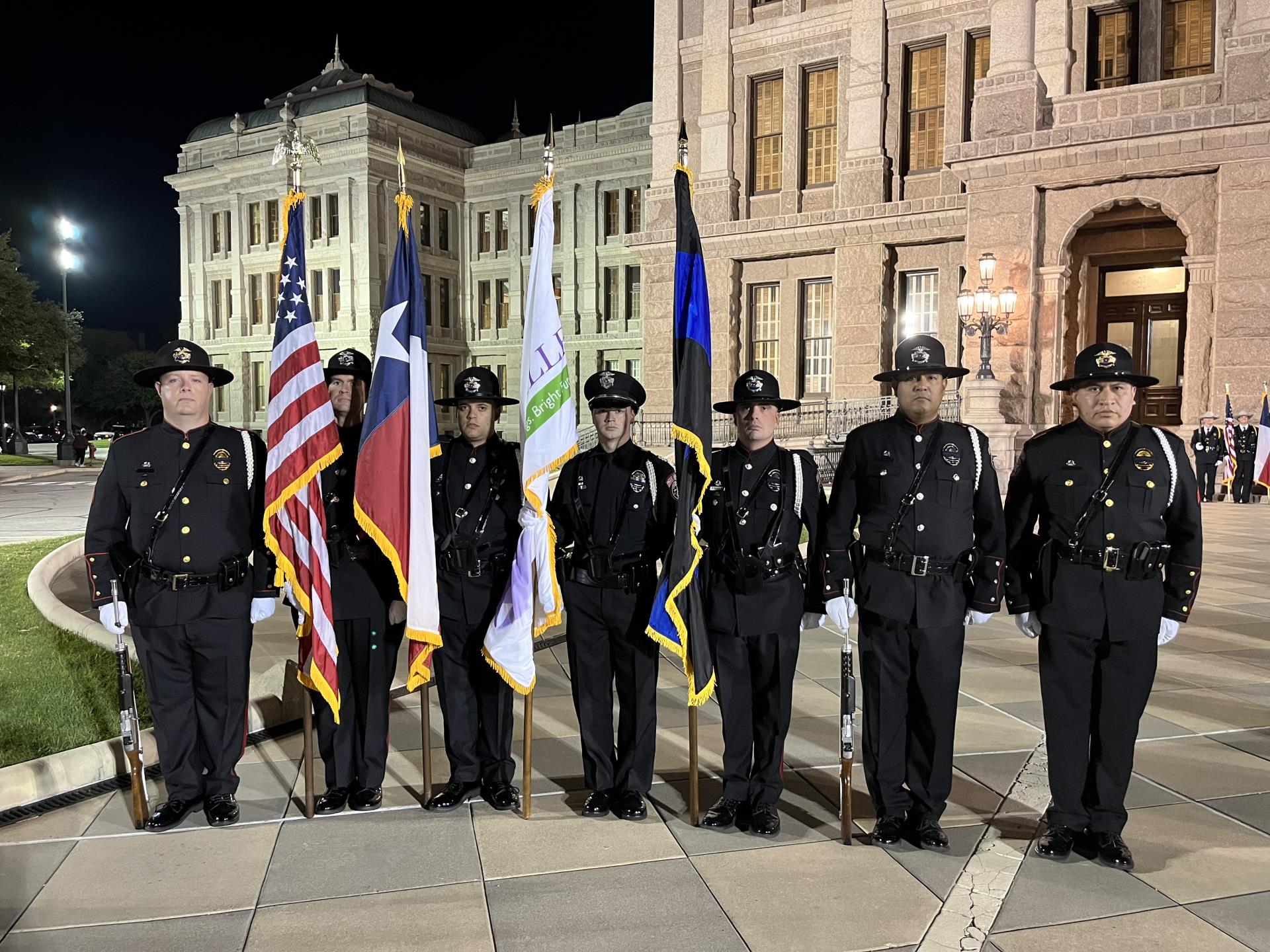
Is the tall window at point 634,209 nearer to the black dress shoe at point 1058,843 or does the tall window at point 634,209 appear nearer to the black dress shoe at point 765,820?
the black dress shoe at point 765,820

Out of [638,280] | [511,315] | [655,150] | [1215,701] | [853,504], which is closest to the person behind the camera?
[853,504]

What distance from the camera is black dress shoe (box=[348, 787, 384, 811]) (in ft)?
16.0

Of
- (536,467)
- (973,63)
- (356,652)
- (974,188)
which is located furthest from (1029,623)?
(973,63)

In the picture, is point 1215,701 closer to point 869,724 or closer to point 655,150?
point 869,724

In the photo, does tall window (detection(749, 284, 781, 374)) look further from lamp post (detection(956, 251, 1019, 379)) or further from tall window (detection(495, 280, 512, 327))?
tall window (detection(495, 280, 512, 327))

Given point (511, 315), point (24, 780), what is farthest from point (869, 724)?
point (511, 315)

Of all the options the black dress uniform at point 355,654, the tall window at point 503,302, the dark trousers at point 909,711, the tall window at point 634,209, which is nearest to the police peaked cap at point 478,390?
the black dress uniform at point 355,654

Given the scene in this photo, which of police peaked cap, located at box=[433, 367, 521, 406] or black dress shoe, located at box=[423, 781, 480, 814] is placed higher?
police peaked cap, located at box=[433, 367, 521, 406]

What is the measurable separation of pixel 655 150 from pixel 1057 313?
13283mm

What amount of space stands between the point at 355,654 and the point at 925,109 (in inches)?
977

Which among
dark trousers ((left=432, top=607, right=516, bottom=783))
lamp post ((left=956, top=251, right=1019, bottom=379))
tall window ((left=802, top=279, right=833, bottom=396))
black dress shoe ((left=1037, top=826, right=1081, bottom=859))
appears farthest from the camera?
tall window ((left=802, top=279, right=833, bottom=396))

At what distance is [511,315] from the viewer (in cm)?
5019

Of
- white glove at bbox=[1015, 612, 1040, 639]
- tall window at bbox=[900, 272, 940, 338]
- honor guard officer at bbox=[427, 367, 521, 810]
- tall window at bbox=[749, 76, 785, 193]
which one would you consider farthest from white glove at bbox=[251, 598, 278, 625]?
tall window at bbox=[749, 76, 785, 193]

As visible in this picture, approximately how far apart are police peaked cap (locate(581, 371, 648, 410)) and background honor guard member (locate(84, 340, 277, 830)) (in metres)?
1.87
